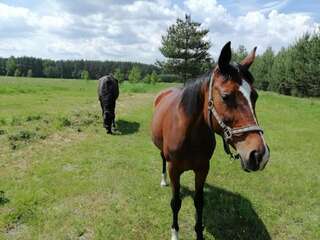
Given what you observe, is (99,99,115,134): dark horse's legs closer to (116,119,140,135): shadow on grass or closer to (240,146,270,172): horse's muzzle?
(116,119,140,135): shadow on grass

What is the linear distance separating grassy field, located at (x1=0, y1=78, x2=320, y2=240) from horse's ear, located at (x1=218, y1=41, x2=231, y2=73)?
2432 millimetres

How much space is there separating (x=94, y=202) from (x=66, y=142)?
4.29 meters

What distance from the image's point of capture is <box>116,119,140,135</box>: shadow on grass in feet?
35.1

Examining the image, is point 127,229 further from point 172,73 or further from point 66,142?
point 172,73

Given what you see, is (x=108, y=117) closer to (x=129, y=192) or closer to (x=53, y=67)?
(x=129, y=192)

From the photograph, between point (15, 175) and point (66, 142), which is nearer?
point (15, 175)

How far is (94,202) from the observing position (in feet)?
16.9

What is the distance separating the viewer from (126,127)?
11.5 meters

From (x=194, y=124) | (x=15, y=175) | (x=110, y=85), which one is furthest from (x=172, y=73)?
(x=194, y=124)

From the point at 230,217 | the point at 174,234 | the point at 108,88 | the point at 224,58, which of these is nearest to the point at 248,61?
the point at 224,58

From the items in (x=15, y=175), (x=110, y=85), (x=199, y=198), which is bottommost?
(x=15, y=175)

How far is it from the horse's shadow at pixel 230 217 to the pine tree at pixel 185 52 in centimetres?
3217

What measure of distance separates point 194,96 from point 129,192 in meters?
2.81

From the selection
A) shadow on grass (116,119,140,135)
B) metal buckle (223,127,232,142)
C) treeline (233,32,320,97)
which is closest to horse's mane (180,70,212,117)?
metal buckle (223,127,232,142)
